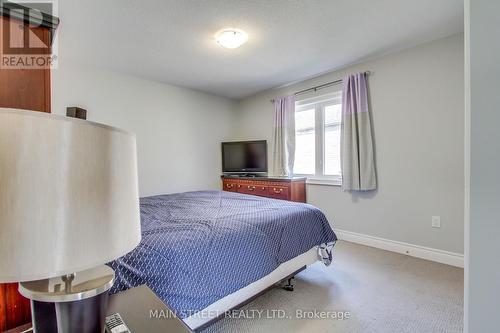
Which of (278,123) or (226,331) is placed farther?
(278,123)

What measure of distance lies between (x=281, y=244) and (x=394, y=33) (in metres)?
2.55

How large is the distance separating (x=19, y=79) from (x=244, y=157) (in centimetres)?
380

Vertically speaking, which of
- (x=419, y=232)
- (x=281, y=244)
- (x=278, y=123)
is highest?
(x=278, y=123)

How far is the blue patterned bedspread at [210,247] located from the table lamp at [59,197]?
76cm

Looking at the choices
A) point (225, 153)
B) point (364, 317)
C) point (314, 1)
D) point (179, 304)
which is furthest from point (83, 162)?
point (225, 153)

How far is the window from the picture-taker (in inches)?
144

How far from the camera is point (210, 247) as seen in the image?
1.49 meters

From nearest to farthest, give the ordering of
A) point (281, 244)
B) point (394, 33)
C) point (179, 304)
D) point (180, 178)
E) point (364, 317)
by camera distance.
Result: point (179, 304) < point (364, 317) < point (281, 244) < point (394, 33) < point (180, 178)

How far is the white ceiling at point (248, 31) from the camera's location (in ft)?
6.80

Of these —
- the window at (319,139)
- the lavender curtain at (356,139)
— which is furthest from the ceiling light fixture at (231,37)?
the window at (319,139)

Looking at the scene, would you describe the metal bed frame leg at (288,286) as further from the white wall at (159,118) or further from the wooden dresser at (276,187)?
the white wall at (159,118)

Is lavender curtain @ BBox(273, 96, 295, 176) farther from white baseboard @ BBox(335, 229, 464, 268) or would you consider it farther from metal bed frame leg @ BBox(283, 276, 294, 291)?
metal bed frame leg @ BBox(283, 276, 294, 291)

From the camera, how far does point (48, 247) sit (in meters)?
0.42

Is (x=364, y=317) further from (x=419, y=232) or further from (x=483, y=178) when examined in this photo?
(x=419, y=232)
